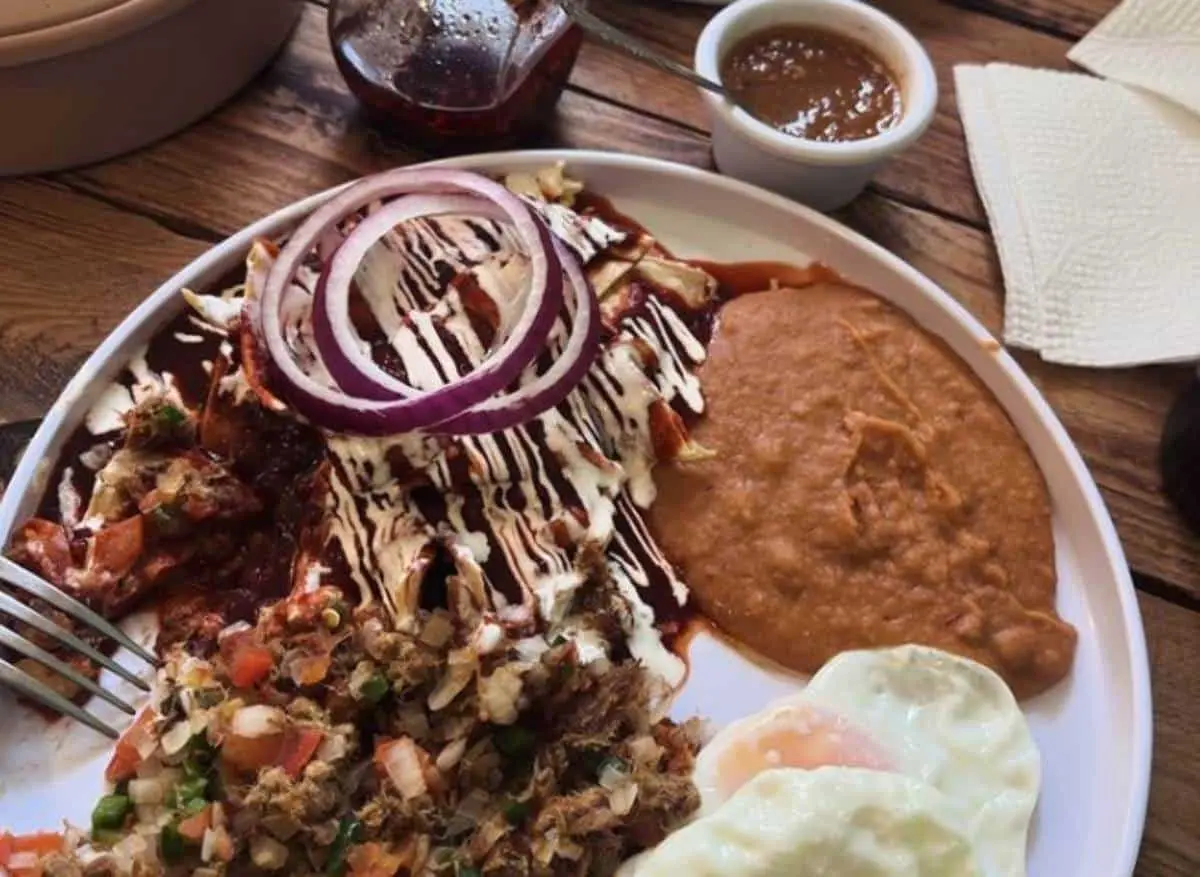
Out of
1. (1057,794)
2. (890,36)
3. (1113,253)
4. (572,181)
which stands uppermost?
(890,36)

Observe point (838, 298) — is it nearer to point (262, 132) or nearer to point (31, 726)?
point (262, 132)

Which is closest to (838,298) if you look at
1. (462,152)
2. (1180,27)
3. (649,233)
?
(649,233)

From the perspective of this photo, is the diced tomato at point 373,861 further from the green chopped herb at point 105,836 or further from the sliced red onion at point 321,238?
the sliced red onion at point 321,238

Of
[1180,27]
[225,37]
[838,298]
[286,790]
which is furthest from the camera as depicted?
[1180,27]

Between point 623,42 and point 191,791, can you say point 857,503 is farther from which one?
point 191,791

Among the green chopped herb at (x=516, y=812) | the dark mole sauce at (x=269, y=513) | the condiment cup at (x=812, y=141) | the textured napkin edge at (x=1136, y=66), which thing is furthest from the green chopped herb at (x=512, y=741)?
the textured napkin edge at (x=1136, y=66)
